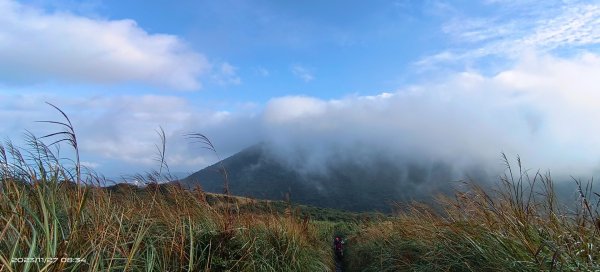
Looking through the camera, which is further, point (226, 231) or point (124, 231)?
point (226, 231)

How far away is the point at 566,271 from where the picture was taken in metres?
3.23

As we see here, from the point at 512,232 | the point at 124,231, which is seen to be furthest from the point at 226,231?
the point at 512,232

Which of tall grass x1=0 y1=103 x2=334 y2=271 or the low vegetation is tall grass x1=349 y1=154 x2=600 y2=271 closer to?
the low vegetation

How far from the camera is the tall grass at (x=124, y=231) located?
2717 mm

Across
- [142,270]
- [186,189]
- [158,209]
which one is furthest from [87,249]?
[186,189]

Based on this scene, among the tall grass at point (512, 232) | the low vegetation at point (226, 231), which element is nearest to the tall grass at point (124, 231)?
the low vegetation at point (226, 231)

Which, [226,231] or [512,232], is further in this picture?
[226,231]

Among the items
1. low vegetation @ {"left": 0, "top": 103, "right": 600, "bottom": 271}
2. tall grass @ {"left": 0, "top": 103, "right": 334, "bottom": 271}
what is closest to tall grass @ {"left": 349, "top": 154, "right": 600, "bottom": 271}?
low vegetation @ {"left": 0, "top": 103, "right": 600, "bottom": 271}

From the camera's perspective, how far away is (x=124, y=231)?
13.0 feet

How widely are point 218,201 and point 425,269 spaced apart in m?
2.76

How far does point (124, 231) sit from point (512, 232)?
3.54 m

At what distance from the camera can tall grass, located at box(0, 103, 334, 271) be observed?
2.72 meters

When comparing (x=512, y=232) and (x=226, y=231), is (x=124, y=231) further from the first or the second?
(x=512, y=232)

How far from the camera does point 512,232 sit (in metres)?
4.09
